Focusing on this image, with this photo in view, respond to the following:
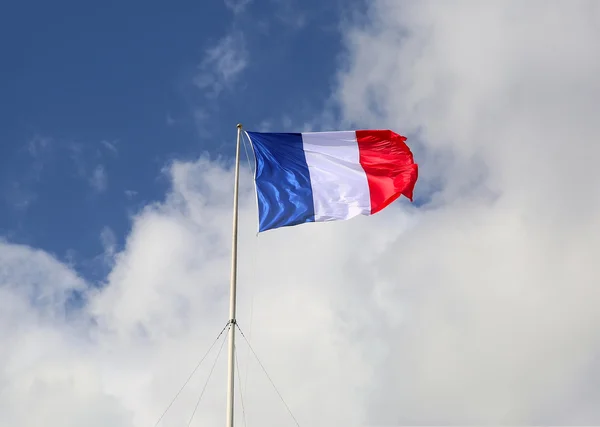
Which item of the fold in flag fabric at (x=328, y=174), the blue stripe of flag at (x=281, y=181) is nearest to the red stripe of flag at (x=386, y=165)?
the fold in flag fabric at (x=328, y=174)

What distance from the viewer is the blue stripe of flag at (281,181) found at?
109 ft

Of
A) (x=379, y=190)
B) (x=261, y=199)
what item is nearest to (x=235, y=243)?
(x=261, y=199)

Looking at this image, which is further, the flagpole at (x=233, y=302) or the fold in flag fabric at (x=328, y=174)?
the fold in flag fabric at (x=328, y=174)

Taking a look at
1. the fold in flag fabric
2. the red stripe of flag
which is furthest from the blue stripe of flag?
the red stripe of flag

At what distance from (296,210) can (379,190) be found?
472 centimetres

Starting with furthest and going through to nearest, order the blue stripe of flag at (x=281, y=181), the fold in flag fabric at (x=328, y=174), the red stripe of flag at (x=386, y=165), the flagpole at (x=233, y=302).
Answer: the red stripe of flag at (x=386, y=165) → the fold in flag fabric at (x=328, y=174) → the blue stripe of flag at (x=281, y=181) → the flagpole at (x=233, y=302)

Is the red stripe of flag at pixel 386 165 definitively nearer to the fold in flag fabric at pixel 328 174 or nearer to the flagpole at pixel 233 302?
the fold in flag fabric at pixel 328 174

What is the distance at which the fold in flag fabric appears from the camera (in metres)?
34.0

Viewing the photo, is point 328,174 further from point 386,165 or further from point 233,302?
point 233,302

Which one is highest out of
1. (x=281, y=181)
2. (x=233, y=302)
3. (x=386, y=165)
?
(x=386, y=165)

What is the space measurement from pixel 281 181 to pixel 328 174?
8.97 ft

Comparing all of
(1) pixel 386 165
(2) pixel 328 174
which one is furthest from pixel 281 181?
(1) pixel 386 165

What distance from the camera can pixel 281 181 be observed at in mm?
34625

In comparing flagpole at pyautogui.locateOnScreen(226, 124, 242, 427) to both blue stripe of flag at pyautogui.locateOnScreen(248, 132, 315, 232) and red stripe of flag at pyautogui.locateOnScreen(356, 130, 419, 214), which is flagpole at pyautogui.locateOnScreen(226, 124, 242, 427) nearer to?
blue stripe of flag at pyautogui.locateOnScreen(248, 132, 315, 232)
